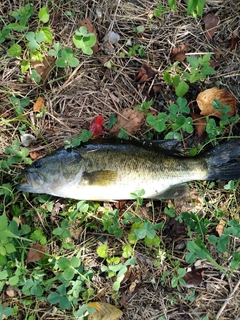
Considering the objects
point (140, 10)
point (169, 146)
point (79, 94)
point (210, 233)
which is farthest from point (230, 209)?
point (140, 10)

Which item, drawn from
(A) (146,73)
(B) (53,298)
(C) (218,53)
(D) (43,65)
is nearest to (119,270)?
(B) (53,298)

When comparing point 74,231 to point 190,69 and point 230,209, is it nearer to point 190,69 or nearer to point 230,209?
point 230,209

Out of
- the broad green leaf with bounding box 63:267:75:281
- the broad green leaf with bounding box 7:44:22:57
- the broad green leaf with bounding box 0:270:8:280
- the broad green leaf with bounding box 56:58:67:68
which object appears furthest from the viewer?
the broad green leaf with bounding box 7:44:22:57

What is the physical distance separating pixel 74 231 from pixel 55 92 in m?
1.41

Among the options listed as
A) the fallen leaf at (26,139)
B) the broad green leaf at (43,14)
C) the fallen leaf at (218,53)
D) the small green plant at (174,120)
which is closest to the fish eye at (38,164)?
the fallen leaf at (26,139)

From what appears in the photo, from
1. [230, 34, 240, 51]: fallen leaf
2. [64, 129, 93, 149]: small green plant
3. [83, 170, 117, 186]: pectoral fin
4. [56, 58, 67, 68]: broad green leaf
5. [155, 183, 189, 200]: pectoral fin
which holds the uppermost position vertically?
[230, 34, 240, 51]: fallen leaf

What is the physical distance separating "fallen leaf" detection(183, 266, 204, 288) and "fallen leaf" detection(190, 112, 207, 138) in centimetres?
132

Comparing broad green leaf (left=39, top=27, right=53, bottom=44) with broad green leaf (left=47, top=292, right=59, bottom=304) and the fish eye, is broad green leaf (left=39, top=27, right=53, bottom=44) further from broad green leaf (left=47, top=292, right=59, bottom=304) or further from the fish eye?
broad green leaf (left=47, top=292, right=59, bottom=304)

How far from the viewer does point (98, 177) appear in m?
3.88

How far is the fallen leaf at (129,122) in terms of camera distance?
13.9 ft

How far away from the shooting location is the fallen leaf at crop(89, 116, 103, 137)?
165 inches

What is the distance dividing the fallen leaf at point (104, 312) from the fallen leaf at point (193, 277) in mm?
704

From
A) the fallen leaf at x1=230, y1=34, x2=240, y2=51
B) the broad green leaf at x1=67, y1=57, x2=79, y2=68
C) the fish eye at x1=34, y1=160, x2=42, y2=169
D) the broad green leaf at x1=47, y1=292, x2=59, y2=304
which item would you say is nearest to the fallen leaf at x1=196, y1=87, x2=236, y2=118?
the fallen leaf at x1=230, y1=34, x2=240, y2=51

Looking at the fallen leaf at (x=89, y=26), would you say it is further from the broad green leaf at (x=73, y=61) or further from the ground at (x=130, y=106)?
the broad green leaf at (x=73, y=61)
